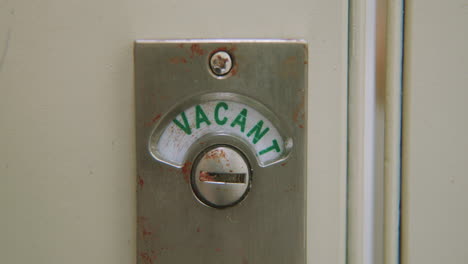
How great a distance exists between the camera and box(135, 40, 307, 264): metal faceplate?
1.17 ft

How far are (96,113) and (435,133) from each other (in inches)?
15.0

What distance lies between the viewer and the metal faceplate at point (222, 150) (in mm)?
358

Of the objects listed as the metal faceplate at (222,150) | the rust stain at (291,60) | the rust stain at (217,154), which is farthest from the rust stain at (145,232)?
the rust stain at (291,60)

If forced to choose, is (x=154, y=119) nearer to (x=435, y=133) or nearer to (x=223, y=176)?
(x=223, y=176)

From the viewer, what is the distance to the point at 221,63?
1.17 feet

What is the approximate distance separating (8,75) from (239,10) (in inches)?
11.0

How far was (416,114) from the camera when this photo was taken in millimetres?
368

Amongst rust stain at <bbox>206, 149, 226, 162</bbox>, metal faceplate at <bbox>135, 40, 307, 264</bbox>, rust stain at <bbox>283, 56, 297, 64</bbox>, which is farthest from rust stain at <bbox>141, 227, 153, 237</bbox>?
rust stain at <bbox>283, 56, 297, 64</bbox>

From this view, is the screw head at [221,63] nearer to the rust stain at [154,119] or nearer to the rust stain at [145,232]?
the rust stain at [154,119]

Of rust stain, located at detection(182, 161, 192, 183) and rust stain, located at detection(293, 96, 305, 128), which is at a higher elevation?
rust stain, located at detection(293, 96, 305, 128)

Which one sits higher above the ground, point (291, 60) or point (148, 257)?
point (291, 60)

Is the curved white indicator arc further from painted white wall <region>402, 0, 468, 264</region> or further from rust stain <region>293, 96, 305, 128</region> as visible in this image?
painted white wall <region>402, 0, 468, 264</region>

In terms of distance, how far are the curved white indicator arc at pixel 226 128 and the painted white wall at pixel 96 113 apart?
4 centimetres

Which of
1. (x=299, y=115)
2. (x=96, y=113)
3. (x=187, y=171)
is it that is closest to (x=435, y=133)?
(x=299, y=115)
